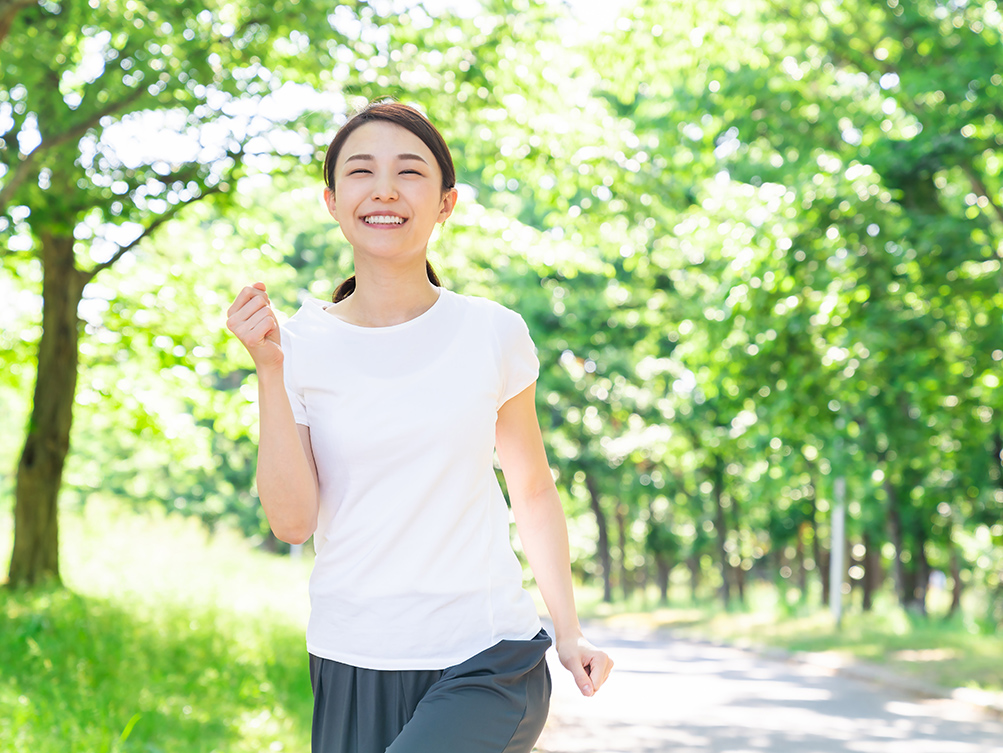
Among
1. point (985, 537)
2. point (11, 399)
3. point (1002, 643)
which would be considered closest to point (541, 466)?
point (1002, 643)

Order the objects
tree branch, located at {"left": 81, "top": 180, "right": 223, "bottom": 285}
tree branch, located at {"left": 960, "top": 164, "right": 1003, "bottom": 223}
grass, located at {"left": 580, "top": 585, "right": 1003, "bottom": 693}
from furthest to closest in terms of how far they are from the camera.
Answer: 1. grass, located at {"left": 580, "top": 585, "right": 1003, "bottom": 693}
2. tree branch, located at {"left": 960, "top": 164, "right": 1003, "bottom": 223}
3. tree branch, located at {"left": 81, "top": 180, "right": 223, "bottom": 285}

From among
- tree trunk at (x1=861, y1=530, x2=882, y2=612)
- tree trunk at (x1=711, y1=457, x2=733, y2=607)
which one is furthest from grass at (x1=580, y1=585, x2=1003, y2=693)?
tree trunk at (x1=861, y1=530, x2=882, y2=612)

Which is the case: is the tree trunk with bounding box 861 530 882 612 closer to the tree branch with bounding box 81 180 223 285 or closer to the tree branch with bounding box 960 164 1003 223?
the tree branch with bounding box 960 164 1003 223

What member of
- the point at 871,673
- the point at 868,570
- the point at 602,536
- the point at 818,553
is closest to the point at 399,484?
the point at 871,673

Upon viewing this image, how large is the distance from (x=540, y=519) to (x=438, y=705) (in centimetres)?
52

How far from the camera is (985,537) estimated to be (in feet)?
104

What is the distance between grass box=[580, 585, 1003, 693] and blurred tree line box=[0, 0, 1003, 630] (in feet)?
9.12

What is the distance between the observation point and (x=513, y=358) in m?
2.29

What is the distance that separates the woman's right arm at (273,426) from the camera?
1.99 meters

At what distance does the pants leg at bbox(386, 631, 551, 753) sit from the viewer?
1.96 metres

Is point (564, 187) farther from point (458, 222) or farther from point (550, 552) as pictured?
point (550, 552)

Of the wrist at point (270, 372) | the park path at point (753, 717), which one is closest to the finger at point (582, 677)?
the wrist at point (270, 372)

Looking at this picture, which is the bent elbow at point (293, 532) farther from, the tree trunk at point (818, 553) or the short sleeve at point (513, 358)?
the tree trunk at point (818, 553)

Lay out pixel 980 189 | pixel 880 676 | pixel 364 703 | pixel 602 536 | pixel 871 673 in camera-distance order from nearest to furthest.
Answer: pixel 364 703, pixel 980 189, pixel 880 676, pixel 871 673, pixel 602 536
